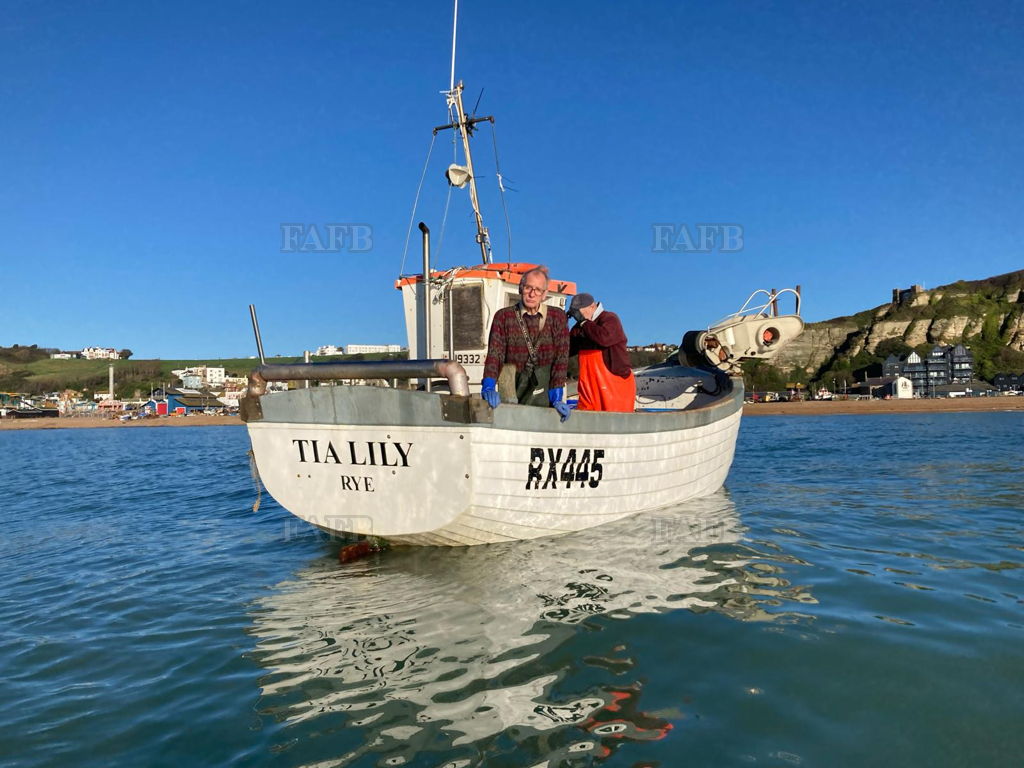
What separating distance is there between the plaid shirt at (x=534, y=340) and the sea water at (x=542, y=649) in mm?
1757

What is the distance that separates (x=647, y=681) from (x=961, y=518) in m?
6.06

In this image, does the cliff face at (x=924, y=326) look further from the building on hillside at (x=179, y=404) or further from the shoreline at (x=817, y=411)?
the building on hillside at (x=179, y=404)

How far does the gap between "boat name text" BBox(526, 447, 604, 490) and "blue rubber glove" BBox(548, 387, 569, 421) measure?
360 mm

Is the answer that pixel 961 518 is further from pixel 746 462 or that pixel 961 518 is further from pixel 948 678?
pixel 746 462

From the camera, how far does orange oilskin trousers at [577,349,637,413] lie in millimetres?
6852

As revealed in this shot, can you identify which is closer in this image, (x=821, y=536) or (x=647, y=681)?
(x=647, y=681)

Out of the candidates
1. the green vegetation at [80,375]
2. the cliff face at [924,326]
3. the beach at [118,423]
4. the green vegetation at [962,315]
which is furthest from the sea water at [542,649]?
the green vegetation at [962,315]

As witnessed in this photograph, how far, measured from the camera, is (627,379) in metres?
7.05

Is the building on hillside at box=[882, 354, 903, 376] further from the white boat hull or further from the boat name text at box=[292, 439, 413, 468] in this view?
the boat name text at box=[292, 439, 413, 468]

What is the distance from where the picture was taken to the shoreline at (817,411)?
72188 mm

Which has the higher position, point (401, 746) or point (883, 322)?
point (883, 322)

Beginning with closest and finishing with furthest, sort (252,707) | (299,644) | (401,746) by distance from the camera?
1. (401,746)
2. (252,707)
3. (299,644)

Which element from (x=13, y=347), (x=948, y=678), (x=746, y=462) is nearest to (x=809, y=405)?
(x=746, y=462)

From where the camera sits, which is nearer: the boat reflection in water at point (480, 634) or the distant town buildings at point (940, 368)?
the boat reflection in water at point (480, 634)
